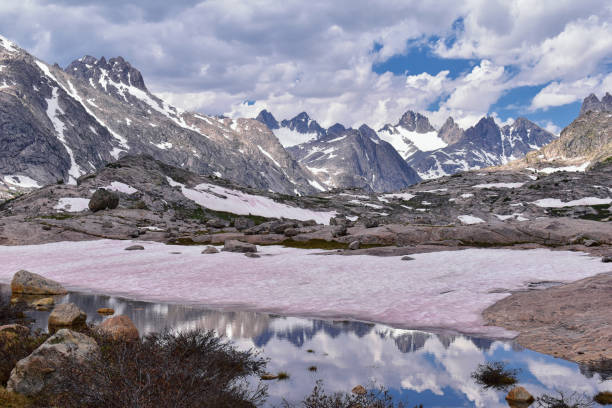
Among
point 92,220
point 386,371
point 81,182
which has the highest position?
point 81,182

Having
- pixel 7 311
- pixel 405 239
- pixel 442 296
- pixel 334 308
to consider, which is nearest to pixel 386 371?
pixel 334 308

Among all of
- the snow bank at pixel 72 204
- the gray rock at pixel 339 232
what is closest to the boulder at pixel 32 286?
the gray rock at pixel 339 232

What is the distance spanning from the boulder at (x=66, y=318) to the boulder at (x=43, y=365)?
8.58 metres

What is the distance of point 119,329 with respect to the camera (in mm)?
15844

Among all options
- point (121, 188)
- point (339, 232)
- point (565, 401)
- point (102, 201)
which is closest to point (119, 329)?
point (565, 401)

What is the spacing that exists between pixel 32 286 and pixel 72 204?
91.2 metres

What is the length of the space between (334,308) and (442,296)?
7.44m

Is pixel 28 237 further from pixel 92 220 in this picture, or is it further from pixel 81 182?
pixel 81 182

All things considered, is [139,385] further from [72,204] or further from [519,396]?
[72,204]

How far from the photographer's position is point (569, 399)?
39.6 feet

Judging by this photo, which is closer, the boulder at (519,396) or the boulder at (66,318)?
the boulder at (519,396)

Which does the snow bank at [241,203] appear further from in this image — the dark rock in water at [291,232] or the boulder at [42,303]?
the boulder at [42,303]

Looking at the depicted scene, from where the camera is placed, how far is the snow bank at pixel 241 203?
158 meters

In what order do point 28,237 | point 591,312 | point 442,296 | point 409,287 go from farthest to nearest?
point 28,237 → point 409,287 → point 442,296 → point 591,312
